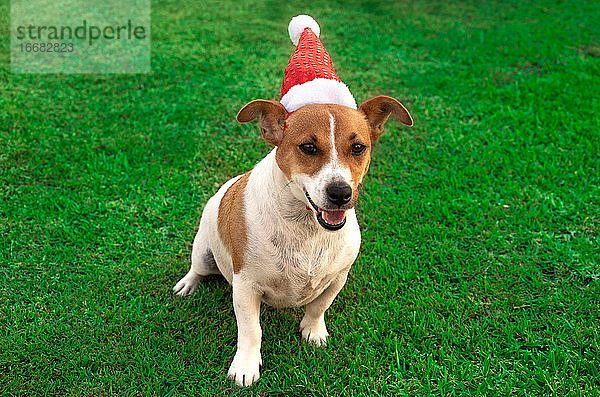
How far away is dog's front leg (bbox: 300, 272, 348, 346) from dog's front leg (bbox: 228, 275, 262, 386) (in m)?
0.34

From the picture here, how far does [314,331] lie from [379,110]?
51.1 inches

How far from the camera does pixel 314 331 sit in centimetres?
328

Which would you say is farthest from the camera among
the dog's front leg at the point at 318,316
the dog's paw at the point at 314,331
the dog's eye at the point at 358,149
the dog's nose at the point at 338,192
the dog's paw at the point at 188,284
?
the dog's paw at the point at 188,284

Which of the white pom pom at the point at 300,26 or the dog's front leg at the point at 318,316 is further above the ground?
the white pom pom at the point at 300,26

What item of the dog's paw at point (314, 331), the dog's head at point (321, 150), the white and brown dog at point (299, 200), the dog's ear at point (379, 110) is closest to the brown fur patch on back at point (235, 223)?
the white and brown dog at point (299, 200)

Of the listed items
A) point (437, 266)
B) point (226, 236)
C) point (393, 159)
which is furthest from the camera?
point (393, 159)

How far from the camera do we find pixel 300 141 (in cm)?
252

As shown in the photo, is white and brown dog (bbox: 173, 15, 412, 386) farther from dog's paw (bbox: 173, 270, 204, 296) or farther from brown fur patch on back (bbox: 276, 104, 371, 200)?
dog's paw (bbox: 173, 270, 204, 296)

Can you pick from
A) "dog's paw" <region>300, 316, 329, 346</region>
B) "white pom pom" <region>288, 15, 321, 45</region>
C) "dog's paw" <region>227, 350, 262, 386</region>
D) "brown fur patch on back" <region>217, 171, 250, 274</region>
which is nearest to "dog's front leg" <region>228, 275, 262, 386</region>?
"dog's paw" <region>227, 350, 262, 386</region>

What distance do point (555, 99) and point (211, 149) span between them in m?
3.62

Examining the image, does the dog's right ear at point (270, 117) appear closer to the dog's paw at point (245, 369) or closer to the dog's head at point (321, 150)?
the dog's head at point (321, 150)

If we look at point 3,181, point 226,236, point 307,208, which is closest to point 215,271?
point 226,236

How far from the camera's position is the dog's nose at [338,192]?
7.99 feet

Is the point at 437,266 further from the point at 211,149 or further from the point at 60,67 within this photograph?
the point at 60,67
